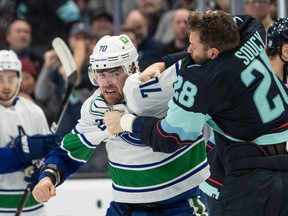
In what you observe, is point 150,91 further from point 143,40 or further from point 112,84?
point 143,40

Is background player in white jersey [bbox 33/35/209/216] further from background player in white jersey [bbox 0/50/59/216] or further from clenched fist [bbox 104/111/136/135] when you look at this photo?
background player in white jersey [bbox 0/50/59/216]

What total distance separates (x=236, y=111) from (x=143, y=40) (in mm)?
3069

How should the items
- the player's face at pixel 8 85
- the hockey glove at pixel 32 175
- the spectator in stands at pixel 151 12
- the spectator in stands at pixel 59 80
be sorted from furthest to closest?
the spectator in stands at pixel 151 12 → the spectator in stands at pixel 59 80 → the player's face at pixel 8 85 → the hockey glove at pixel 32 175

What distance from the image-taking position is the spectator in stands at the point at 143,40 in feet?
19.2

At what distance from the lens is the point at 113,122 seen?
3141mm

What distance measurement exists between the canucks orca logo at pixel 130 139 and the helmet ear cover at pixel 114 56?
0.22m

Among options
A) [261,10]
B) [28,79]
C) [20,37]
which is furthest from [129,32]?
[261,10]

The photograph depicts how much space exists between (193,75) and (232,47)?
0.16 metres

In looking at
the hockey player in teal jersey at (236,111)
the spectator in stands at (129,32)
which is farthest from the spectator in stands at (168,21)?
the hockey player in teal jersey at (236,111)

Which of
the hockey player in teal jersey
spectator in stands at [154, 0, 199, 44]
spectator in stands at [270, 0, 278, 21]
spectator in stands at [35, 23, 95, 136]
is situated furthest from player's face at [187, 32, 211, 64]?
spectator in stands at [154, 0, 199, 44]

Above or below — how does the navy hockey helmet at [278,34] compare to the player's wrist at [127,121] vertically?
above

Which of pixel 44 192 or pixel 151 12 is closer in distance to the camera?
pixel 44 192

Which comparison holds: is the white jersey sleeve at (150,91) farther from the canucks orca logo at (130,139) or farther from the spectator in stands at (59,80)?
the spectator in stands at (59,80)

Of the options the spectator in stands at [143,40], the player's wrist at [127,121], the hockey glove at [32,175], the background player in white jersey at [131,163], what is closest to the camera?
the player's wrist at [127,121]
